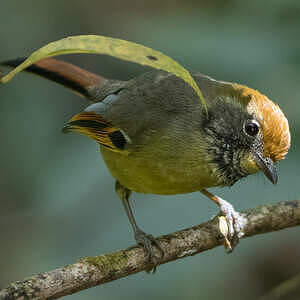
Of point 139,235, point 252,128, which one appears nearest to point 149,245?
point 139,235

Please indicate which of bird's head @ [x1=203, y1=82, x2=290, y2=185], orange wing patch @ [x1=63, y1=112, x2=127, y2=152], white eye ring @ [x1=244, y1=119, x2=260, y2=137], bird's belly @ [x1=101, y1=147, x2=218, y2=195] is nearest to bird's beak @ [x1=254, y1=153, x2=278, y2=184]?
bird's head @ [x1=203, y1=82, x2=290, y2=185]

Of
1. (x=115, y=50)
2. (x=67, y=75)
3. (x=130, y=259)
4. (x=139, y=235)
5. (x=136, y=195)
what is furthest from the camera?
(x=67, y=75)

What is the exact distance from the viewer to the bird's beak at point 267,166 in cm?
302

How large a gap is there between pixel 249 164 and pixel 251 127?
0.21 m

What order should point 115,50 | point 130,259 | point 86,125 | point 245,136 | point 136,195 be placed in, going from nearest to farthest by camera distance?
1. point 115,50
2. point 130,259
3. point 245,136
4. point 86,125
5. point 136,195

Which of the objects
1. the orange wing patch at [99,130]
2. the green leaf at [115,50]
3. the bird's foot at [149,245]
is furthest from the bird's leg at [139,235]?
the green leaf at [115,50]

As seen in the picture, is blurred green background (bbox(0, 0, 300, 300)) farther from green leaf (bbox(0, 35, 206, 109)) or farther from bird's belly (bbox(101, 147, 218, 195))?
green leaf (bbox(0, 35, 206, 109))

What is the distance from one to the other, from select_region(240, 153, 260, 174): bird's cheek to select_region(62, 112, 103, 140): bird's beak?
952 mm

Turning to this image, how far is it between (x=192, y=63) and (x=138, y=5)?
2432 millimetres

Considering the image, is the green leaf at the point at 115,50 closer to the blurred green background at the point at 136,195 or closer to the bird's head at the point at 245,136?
the bird's head at the point at 245,136

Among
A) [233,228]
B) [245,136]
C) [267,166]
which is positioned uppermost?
[245,136]

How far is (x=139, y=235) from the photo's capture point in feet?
10.7

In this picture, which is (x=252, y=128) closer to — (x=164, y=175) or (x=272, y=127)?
(x=272, y=127)

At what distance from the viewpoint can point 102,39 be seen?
165 centimetres
